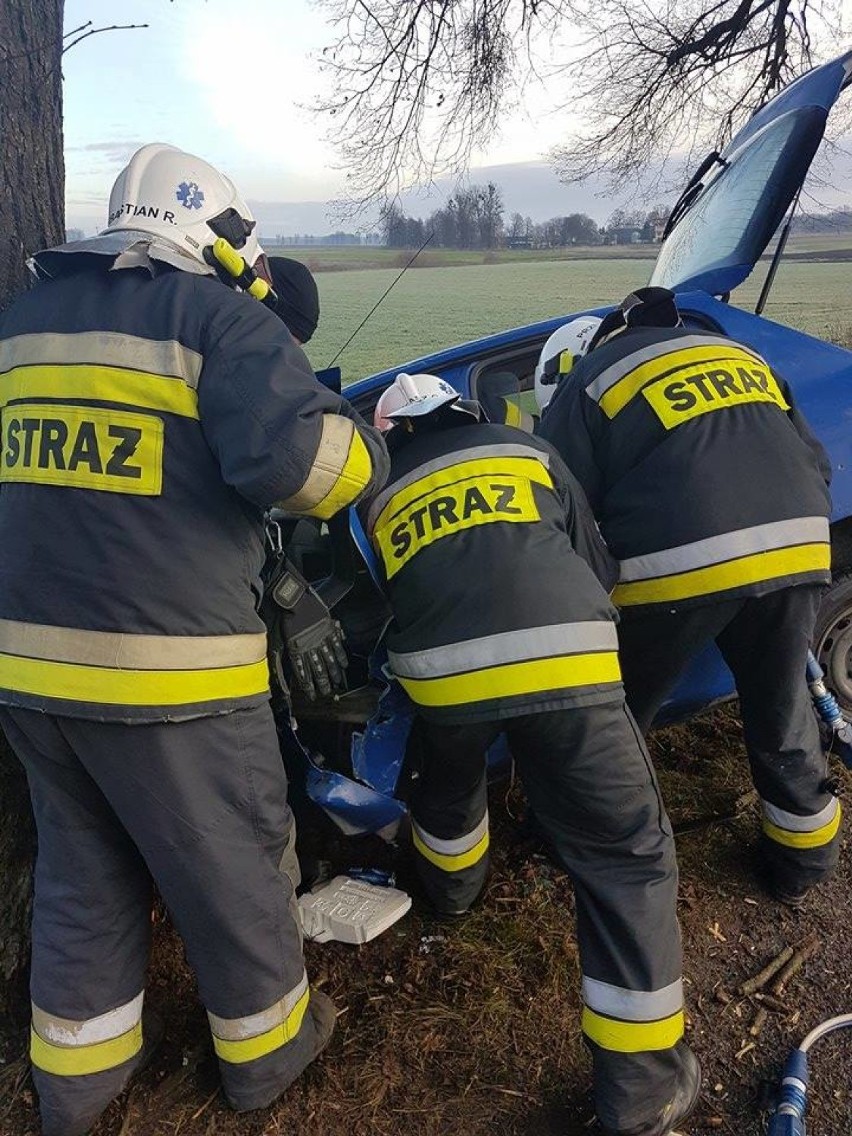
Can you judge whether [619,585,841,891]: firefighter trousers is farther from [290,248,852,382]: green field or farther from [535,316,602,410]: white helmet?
[290,248,852,382]: green field

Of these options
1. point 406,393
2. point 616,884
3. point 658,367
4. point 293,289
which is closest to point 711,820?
point 616,884

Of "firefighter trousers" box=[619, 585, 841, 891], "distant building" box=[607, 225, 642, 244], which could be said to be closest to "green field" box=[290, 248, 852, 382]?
"distant building" box=[607, 225, 642, 244]

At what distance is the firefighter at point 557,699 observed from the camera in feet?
5.76

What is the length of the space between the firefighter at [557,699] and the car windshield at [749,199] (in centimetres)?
159

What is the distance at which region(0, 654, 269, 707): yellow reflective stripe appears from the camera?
1.62 m

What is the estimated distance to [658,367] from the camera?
2240 mm

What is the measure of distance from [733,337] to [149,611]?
2.15 m

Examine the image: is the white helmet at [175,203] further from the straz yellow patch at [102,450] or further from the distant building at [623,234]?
the distant building at [623,234]

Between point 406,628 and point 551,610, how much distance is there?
1.16ft

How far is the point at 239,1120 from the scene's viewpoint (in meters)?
1.88

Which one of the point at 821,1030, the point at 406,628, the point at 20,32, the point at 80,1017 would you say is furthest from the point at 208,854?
the point at 20,32

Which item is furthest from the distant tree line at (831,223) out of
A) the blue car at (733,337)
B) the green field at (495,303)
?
the blue car at (733,337)

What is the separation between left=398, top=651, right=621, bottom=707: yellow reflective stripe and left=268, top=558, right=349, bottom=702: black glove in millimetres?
376

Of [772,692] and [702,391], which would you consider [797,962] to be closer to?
[772,692]
